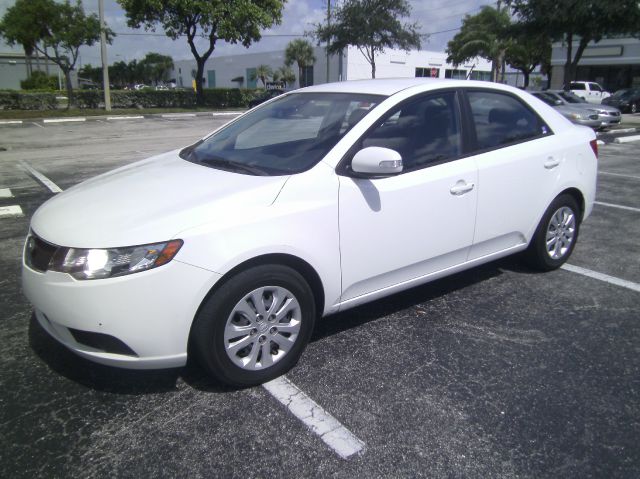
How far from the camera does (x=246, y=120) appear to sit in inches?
158

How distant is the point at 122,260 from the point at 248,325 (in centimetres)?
72

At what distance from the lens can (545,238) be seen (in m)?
4.37

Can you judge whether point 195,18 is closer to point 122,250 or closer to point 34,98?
point 34,98

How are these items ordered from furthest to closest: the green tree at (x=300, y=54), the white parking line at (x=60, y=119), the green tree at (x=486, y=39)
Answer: the green tree at (x=300, y=54)
the green tree at (x=486, y=39)
the white parking line at (x=60, y=119)

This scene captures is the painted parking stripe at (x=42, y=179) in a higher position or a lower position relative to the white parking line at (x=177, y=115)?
lower

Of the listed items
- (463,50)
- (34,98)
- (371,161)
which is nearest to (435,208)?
(371,161)

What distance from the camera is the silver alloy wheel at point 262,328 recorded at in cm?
272

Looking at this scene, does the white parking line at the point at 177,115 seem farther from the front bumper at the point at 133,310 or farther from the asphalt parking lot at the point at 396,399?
the front bumper at the point at 133,310

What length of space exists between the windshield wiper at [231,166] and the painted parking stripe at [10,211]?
4.14 metres

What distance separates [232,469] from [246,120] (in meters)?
2.59

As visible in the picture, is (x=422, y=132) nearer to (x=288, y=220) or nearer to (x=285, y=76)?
(x=288, y=220)

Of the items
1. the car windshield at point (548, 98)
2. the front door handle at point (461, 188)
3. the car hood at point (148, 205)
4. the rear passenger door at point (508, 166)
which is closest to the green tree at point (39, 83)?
the car windshield at point (548, 98)

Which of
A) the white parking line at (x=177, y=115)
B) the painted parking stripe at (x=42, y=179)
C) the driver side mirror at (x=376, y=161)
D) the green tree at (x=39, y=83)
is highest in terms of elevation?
the green tree at (x=39, y=83)

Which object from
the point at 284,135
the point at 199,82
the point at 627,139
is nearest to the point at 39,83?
the point at 199,82
